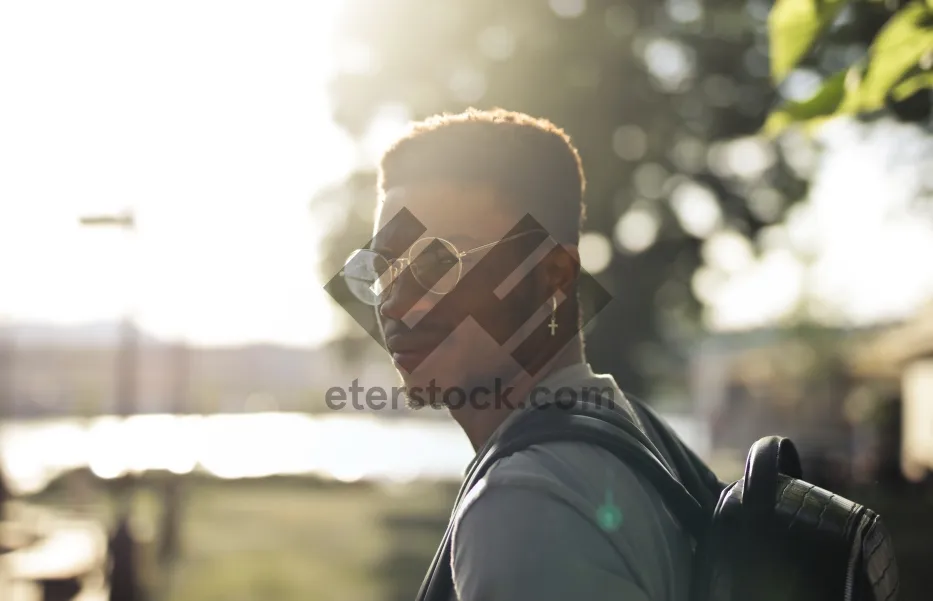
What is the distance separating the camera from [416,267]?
2004 mm

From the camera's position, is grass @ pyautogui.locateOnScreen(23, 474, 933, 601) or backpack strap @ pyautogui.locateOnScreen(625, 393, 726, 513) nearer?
backpack strap @ pyautogui.locateOnScreen(625, 393, 726, 513)

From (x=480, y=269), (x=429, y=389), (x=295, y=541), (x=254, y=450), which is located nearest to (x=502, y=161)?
(x=480, y=269)

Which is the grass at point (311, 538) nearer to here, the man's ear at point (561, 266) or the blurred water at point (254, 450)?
the blurred water at point (254, 450)

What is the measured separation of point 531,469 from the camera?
1.38 m

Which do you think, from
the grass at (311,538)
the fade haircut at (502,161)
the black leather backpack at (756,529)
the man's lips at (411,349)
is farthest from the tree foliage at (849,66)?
the grass at (311,538)

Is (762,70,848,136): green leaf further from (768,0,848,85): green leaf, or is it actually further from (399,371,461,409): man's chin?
(399,371,461,409): man's chin

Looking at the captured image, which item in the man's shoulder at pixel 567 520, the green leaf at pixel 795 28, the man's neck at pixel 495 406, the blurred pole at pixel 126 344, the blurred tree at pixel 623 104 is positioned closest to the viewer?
the man's shoulder at pixel 567 520

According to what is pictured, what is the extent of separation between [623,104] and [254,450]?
3870cm

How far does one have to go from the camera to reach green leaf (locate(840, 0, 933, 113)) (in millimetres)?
1809

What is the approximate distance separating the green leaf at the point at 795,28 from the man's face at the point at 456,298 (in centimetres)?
63

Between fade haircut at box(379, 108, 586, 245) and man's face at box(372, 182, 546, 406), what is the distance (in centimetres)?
3

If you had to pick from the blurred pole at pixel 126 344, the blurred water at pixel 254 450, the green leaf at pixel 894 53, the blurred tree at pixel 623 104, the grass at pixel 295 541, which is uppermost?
the blurred tree at pixel 623 104

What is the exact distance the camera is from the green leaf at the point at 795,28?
1782 mm

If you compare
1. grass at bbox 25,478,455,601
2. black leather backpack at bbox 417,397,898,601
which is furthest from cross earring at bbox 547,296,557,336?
grass at bbox 25,478,455,601
